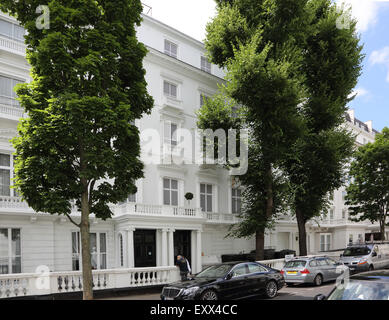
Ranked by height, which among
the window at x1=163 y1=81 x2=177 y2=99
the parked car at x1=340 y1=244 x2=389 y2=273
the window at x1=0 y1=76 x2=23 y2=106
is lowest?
the parked car at x1=340 y1=244 x2=389 y2=273

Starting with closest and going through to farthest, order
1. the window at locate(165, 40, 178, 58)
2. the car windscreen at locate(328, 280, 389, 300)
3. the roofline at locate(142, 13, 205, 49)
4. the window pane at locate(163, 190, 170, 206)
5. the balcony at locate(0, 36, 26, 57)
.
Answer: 1. the car windscreen at locate(328, 280, 389, 300)
2. the balcony at locate(0, 36, 26, 57)
3. the window pane at locate(163, 190, 170, 206)
4. the roofline at locate(142, 13, 205, 49)
5. the window at locate(165, 40, 178, 58)

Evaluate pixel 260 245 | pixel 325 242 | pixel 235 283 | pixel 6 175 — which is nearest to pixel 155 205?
pixel 260 245

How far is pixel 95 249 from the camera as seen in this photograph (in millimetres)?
21719

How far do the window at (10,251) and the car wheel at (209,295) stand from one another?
11.6 meters

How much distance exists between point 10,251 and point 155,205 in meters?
8.30

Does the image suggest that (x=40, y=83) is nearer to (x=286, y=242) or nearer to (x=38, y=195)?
(x=38, y=195)

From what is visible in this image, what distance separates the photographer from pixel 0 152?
19.0 meters

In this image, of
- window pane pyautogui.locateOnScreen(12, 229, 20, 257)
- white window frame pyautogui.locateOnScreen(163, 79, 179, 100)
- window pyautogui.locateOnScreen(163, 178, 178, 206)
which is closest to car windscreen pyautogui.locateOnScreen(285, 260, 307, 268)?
window pyautogui.locateOnScreen(163, 178, 178, 206)

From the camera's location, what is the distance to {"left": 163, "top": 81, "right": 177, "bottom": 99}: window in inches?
1066

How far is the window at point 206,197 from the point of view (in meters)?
28.9

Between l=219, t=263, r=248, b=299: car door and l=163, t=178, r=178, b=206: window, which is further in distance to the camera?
l=163, t=178, r=178, b=206: window

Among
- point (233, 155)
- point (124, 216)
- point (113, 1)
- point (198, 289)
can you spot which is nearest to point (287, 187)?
point (233, 155)

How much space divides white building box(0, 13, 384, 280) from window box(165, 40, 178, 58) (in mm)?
79

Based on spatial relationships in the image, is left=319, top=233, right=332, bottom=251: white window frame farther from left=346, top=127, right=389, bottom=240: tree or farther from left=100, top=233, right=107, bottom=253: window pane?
left=100, top=233, right=107, bottom=253: window pane
